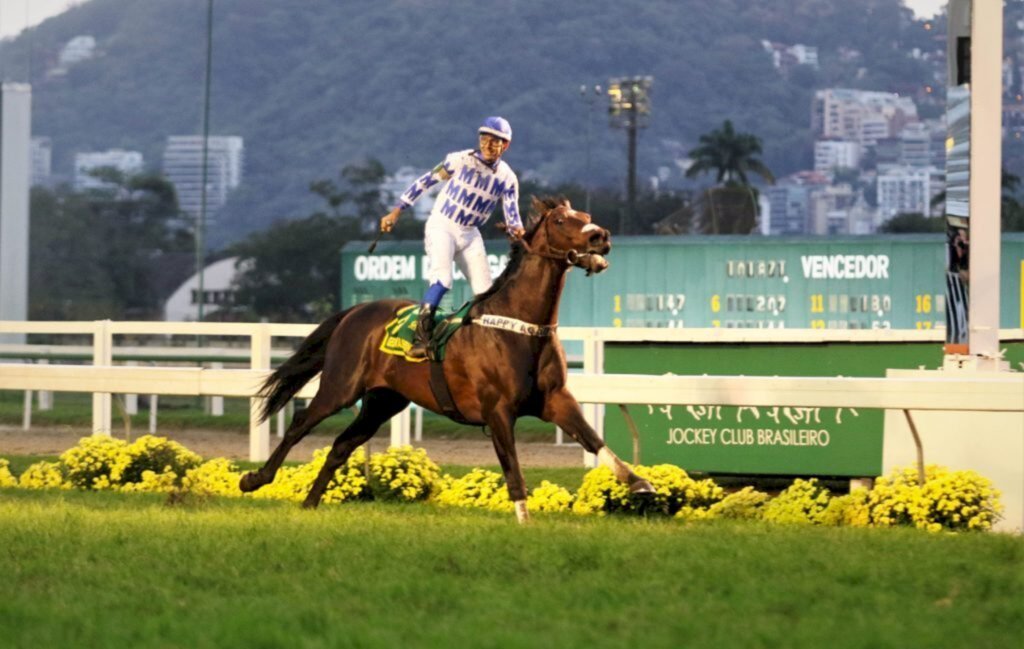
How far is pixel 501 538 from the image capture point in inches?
323

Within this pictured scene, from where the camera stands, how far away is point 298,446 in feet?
63.3

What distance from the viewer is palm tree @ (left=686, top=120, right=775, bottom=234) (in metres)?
46.7

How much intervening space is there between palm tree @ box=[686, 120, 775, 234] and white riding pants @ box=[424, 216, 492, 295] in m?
32.5

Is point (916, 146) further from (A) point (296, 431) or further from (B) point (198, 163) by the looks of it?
(A) point (296, 431)

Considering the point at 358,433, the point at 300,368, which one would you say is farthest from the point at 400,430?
the point at 358,433

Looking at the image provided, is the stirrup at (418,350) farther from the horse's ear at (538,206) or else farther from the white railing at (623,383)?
the white railing at (623,383)

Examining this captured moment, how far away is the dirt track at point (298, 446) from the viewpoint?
56.7 ft

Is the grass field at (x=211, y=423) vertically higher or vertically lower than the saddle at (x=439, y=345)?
lower

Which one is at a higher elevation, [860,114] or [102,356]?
[860,114]

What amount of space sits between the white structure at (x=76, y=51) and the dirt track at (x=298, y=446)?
475ft

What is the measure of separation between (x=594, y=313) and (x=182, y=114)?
413 feet

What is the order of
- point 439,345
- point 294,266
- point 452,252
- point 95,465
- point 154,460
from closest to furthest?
point 439,345
point 452,252
point 95,465
point 154,460
point 294,266

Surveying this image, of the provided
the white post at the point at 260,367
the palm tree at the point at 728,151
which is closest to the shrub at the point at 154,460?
the white post at the point at 260,367

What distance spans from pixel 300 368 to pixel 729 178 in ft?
259
